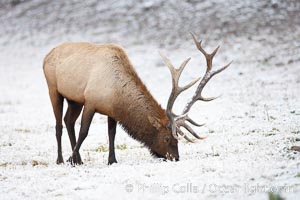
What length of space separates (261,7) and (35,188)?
2591 cm

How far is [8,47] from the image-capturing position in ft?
105

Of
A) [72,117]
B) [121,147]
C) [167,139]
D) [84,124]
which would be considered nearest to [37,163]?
[84,124]

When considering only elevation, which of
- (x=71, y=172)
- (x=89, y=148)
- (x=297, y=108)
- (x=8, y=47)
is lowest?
(x=8, y=47)

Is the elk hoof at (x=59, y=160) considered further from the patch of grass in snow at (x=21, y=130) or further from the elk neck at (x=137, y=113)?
the patch of grass in snow at (x=21, y=130)

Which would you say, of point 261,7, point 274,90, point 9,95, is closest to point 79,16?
point 261,7

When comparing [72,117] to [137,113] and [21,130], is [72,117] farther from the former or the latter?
[21,130]

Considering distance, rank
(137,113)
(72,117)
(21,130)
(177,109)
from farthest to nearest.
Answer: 1. (177,109)
2. (21,130)
3. (72,117)
4. (137,113)

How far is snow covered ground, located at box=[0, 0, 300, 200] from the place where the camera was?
7926 millimetres

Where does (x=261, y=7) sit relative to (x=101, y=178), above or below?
below

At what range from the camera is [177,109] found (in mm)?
18594

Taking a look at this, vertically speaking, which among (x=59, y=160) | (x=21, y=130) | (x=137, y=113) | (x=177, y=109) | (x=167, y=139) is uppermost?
(x=137, y=113)

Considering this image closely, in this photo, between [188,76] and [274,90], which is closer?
[274,90]

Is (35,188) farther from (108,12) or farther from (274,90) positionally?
(108,12)

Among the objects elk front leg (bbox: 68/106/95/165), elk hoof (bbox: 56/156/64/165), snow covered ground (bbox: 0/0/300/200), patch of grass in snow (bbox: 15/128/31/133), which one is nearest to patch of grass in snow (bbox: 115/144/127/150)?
snow covered ground (bbox: 0/0/300/200)
